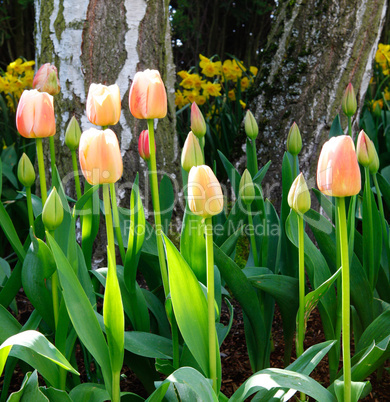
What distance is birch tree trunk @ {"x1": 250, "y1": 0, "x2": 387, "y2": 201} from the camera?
2105mm

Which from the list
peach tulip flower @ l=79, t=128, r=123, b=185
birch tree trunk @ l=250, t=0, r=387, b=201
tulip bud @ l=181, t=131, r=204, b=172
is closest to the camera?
peach tulip flower @ l=79, t=128, r=123, b=185

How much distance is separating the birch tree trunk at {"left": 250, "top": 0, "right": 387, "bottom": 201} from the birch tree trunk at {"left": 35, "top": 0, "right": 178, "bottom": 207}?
0.61 meters

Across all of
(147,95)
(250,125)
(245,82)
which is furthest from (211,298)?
(245,82)

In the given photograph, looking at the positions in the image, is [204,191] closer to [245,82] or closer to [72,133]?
[72,133]

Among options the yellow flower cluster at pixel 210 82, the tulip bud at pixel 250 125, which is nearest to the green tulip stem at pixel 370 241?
the tulip bud at pixel 250 125

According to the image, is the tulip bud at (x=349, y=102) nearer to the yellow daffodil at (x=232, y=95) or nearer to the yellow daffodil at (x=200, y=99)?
the yellow daffodil at (x=200, y=99)

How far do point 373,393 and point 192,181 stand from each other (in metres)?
0.92

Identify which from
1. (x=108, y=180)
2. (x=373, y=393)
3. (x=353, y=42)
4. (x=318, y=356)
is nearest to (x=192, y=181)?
(x=108, y=180)

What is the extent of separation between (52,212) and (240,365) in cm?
83

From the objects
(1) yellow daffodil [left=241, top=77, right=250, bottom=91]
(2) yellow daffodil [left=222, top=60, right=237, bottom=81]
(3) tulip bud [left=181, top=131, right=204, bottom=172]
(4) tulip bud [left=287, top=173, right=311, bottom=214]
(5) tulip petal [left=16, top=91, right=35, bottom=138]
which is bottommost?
(4) tulip bud [left=287, top=173, right=311, bottom=214]

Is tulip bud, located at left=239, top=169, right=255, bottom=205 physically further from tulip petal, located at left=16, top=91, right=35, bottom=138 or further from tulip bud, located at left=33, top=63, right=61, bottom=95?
tulip bud, located at left=33, top=63, right=61, bottom=95

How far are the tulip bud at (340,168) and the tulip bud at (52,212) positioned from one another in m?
0.55

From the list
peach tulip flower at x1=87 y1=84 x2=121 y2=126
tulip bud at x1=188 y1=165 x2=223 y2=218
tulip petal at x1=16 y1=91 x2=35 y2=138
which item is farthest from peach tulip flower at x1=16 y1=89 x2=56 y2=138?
tulip bud at x1=188 y1=165 x2=223 y2=218

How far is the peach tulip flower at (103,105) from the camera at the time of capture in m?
1.08
